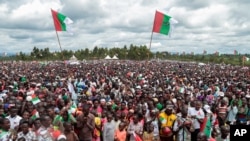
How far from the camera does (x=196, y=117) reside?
26.5 ft

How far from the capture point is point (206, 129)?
7.50m

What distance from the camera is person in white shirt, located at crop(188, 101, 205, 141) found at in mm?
7491

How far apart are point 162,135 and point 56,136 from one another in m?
2.29

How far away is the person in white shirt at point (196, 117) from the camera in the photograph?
7.49m

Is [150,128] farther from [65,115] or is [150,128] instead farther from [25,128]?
[25,128]

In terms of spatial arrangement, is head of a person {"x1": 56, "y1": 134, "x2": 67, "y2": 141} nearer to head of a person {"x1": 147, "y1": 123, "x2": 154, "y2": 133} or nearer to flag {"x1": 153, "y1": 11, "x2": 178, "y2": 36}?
head of a person {"x1": 147, "y1": 123, "x2": 154, "y2": 133}

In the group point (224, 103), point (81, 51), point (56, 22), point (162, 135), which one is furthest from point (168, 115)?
point (81, 51)

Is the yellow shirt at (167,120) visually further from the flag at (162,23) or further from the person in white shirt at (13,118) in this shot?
the flag at (162,23)

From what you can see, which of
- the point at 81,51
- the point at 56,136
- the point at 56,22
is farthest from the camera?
the point at 81,51

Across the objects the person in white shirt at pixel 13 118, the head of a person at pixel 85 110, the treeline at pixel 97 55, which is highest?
the head of a person at pixel 85 110

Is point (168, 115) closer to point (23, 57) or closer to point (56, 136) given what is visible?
point (56, 136)

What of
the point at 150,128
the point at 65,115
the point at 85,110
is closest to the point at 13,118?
the point at 65,115

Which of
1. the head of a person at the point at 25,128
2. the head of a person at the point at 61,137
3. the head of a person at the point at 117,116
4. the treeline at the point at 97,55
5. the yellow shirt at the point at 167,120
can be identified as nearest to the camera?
the head of a person at the point at 61,137

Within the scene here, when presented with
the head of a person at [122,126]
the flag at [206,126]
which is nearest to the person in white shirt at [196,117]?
the flag at [206,126]
